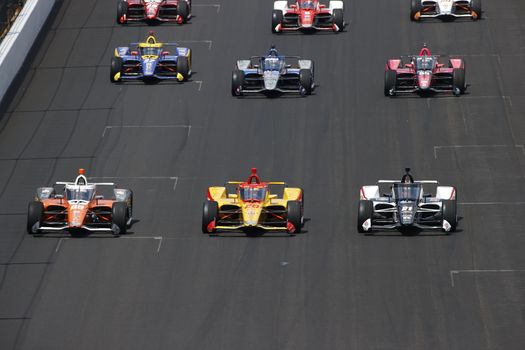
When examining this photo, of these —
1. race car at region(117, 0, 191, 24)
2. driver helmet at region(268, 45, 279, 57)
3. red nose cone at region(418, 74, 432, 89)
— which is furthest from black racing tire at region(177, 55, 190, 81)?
red nose cone at region(418, 74, 432, 89)

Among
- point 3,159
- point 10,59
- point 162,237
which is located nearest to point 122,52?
point 10,59

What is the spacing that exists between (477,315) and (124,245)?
10.9 m

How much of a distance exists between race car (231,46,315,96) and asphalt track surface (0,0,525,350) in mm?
629

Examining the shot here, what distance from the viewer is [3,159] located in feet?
185

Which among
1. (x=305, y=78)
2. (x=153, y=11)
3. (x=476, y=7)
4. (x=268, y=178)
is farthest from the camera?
(x=153, y=11)

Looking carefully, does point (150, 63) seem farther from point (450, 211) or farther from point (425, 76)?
point (450, 211)

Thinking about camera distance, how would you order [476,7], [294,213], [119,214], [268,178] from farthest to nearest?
1. [476,7]
2. [268,178]
3. [119,214]
4. [294,213]

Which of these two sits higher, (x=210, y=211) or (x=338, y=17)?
(x=210, y=211)

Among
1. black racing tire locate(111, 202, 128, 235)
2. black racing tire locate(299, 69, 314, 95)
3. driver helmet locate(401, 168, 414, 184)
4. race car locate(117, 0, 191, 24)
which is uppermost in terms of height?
driver helmet locate(401, 168, 414, 184)

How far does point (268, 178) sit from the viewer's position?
54062 mm

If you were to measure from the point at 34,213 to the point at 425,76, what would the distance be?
16.8 m

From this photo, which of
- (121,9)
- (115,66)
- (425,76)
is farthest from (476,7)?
(115,66)

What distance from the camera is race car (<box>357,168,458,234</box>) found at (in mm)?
48781

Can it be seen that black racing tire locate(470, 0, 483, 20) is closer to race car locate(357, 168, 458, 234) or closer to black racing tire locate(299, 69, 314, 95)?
black racing tire locate(299, 69, 314, 95)
